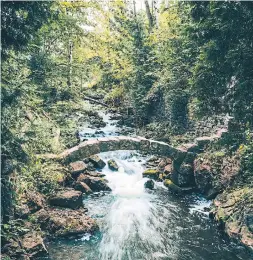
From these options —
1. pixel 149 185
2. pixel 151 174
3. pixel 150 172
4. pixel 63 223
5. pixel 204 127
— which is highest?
pixel 204 127

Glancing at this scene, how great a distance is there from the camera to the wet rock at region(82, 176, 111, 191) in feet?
45.5

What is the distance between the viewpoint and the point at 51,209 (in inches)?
405

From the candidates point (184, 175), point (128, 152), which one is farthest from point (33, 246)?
point (128, 152)

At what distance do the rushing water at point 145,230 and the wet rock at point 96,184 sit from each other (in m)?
0.34

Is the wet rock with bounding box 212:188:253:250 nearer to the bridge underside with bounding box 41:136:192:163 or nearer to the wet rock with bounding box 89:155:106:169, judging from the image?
the bridge underside with bounding box 41:136:192:163

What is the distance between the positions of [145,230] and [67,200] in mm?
2995

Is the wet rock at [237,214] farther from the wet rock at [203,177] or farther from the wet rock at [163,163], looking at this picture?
the wet rock at [163,163]

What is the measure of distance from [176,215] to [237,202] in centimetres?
267

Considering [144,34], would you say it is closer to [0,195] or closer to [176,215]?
[176,215]

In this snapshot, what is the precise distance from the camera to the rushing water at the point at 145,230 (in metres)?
8.68

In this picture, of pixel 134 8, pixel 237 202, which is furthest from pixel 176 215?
pixel 134 8

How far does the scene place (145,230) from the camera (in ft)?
33.8

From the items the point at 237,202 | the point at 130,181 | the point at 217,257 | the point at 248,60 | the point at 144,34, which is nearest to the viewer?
the point at 248,60

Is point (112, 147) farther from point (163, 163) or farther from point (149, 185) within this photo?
point (163, 163)
